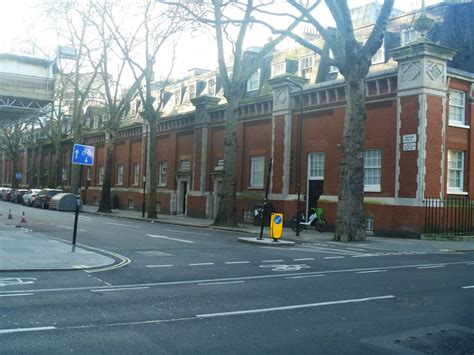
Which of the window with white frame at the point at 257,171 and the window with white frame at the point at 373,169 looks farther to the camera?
the window with white frame at the point at 257,171

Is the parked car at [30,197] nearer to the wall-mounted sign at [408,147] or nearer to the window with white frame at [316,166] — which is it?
the window with white frame at [316,166]

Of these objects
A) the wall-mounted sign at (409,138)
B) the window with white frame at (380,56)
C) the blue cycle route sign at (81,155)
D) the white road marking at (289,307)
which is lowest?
the white road marking at (289,307)

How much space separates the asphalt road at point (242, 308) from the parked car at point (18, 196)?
146 feet

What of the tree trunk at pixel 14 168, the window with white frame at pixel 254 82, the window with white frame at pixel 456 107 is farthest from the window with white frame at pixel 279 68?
the tree trunk at pixel 14 168

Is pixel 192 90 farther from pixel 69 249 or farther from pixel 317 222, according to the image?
pixel 69 249

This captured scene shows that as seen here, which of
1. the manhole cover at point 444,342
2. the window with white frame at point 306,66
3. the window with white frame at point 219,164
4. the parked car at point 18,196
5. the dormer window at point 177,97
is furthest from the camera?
the parked car at point 18,196

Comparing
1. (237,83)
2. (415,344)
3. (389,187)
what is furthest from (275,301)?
(237,83)

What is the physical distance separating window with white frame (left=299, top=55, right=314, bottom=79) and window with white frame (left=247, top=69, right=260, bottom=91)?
13.6 ft

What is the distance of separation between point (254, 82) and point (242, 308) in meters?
28.0

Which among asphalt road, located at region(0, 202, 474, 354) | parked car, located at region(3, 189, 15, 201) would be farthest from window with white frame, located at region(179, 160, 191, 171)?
parked car, located at region(3, 189, 15, 201)

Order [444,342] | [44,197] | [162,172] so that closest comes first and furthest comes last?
[444,342] → [162,172] → [44,197]

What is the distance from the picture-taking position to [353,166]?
21.1 m

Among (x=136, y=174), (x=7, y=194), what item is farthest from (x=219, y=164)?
(x=7, y=194)

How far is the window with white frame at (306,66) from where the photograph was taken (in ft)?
99.3
